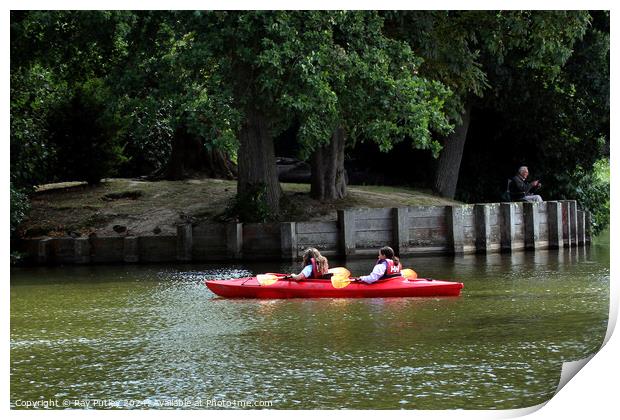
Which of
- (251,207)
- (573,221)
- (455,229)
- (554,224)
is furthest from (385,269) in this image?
(573,221)

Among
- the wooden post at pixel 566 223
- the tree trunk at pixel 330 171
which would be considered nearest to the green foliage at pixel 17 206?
the tree trunk at pixel 330 171

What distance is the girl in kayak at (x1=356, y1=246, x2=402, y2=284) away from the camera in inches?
563

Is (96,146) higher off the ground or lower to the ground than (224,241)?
higher

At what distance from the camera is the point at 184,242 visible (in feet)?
64.8

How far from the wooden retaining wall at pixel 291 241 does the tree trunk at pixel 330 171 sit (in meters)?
2.91

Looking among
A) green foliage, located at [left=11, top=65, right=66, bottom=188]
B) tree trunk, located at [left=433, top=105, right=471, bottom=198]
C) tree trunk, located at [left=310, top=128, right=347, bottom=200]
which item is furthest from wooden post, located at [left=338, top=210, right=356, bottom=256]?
tree trunk, located at [left=433, top=105, right=471, bottom=198]

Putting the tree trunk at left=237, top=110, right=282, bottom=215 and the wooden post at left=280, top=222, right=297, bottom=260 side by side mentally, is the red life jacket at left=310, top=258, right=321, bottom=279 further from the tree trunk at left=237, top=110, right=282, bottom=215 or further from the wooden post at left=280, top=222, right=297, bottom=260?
the tree trunk at left=237, top=110, right=282, bottom=215

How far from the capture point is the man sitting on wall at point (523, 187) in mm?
22500

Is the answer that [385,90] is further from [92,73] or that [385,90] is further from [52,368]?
[52,368]

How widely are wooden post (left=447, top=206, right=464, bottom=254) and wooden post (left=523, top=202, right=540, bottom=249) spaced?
1700mm

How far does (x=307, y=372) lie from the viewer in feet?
32.4

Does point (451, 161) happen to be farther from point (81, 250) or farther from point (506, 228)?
point (81, 250)

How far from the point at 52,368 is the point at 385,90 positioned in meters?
10.4
